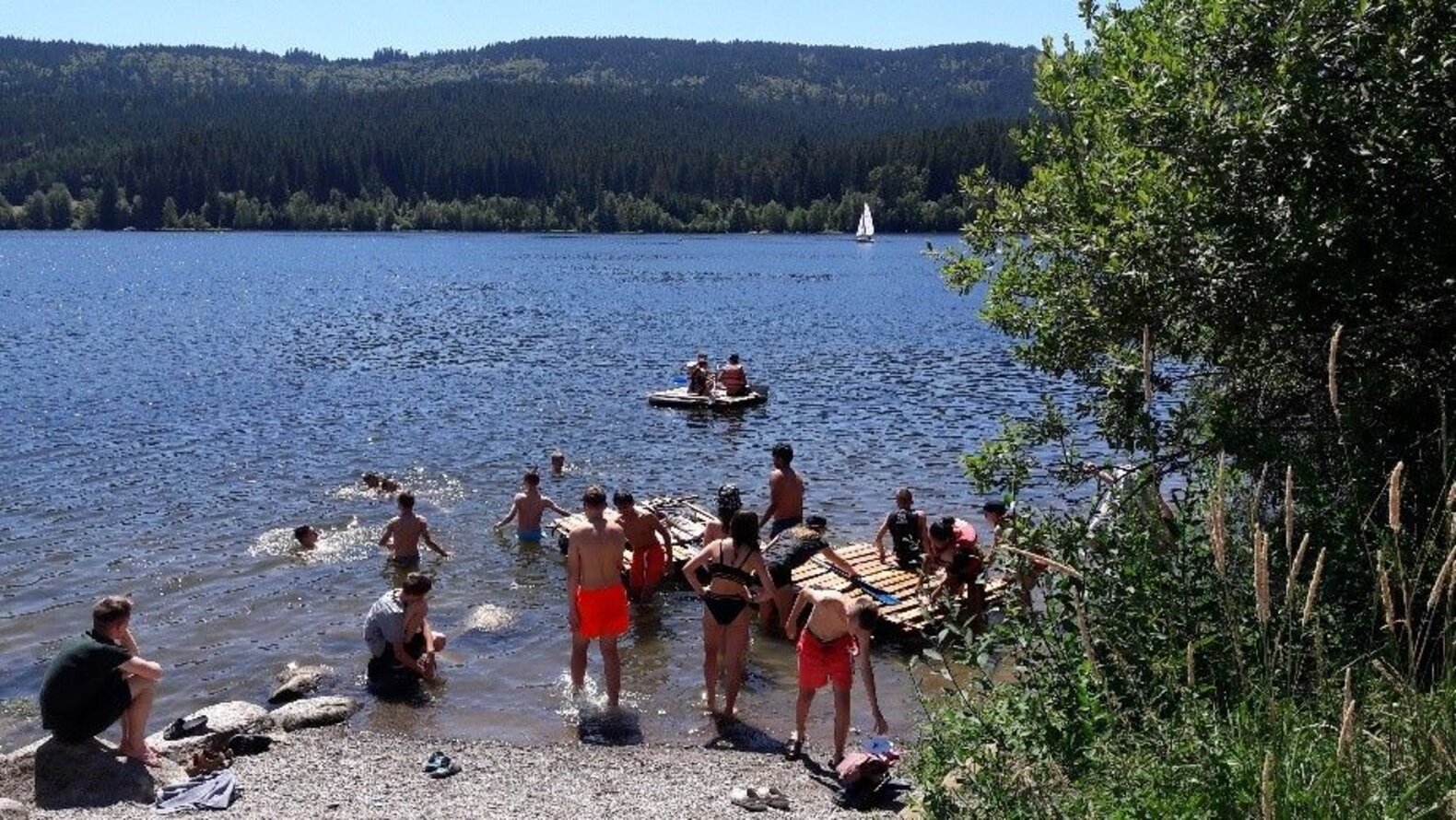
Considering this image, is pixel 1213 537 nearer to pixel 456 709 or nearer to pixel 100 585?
pixel 456 709

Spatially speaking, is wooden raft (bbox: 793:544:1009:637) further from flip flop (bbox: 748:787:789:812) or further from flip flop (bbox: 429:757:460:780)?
flip flop (bbox: 429:757:460:780)

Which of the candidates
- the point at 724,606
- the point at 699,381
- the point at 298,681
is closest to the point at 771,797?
the point at 724,606

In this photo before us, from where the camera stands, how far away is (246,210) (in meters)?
172

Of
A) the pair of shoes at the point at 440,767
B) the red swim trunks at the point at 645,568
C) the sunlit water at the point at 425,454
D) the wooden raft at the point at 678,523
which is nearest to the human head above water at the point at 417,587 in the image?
the sunlit water at the point at 425,454

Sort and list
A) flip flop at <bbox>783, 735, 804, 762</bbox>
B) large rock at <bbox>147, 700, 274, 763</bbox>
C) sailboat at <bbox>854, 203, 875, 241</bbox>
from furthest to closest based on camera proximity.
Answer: sailboat at <bbox>854, 203, 875, 241</bbox>
flip flop at <bbox>783, 735, 804, 762</bbox>
large rock at <bbox>147, 700, 274, 763</bbox>

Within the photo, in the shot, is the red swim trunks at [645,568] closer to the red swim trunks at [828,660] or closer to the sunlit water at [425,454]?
the sunlit water at [425,454]

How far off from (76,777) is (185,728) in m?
1.54

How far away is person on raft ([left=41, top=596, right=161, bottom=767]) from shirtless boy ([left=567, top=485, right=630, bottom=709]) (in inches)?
134

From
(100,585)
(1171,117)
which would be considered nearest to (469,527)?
(100,585)

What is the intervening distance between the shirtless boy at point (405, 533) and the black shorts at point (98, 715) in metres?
7.34

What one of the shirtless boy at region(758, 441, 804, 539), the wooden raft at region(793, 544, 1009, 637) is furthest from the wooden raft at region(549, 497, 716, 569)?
the wooden raft at region(793, 544, 1009, 637)

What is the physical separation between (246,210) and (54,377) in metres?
146

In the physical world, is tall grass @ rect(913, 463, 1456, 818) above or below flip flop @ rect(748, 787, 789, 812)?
above

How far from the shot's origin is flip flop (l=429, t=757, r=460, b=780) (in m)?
9.23
